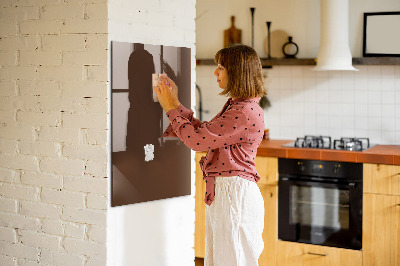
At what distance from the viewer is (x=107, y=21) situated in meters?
2.68

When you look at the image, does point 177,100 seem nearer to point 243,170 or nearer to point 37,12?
point 243,170

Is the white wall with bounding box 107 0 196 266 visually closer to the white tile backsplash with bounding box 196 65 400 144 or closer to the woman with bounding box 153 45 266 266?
the woman with bounding box 153 45 266 266

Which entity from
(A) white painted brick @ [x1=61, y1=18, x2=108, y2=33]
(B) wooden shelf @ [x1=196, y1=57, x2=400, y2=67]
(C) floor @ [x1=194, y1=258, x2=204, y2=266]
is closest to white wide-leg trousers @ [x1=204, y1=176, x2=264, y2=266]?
(A) white painted brick @ [x1=61, y1=18, x2=108, y2=33]

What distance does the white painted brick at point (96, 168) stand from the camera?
2760 millimetres

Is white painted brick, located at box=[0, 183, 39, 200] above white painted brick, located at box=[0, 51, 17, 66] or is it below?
below

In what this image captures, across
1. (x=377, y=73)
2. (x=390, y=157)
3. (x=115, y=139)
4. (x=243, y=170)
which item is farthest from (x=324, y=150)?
(x=115, y=139)

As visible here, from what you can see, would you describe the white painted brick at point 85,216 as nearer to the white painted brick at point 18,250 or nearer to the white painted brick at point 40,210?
the white painted brick at point 40,210

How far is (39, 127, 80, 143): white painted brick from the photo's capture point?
9.25ft

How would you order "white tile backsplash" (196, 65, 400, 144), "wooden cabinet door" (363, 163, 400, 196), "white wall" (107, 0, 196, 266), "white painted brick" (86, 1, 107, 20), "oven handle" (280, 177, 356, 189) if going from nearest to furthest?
1. "white painted brick" (86, 1, 107, 20)
2. "white wall" (107, 0, 196, 266)
3. "wooden cabinet door" (363, 163, 400, 196)
4. "oven handle" (280, 177, 356, 189)
5. "white tile backsplash" (196, 65, 400, 144)

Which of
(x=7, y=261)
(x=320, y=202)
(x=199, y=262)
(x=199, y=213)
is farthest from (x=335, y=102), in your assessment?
(x=7, y=261)

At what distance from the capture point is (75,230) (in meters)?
2.86

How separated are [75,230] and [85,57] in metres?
0.85

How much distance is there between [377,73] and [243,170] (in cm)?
214

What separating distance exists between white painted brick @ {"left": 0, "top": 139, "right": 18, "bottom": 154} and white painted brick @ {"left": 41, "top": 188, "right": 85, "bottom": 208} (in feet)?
0.94
